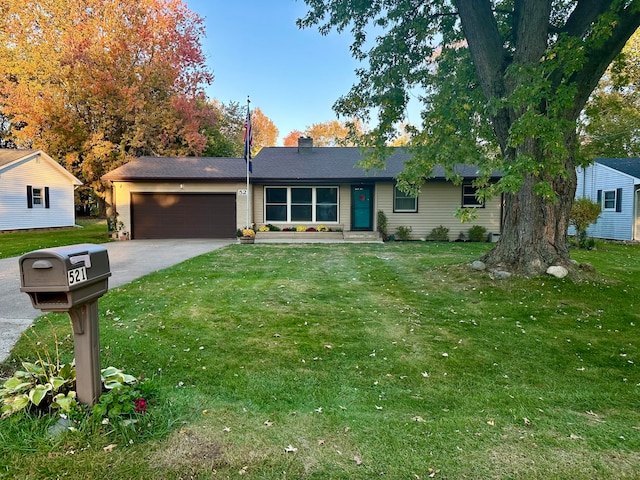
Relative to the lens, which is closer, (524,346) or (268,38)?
(524,346)

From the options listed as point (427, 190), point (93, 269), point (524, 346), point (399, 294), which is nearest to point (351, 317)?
point (399, 294)

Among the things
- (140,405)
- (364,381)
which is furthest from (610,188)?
(140,405)

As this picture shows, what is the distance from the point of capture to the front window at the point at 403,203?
1625 centimetres

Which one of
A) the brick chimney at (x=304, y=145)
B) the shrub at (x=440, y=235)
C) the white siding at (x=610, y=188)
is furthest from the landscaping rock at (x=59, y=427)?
the white siding at (x=610, y=188)

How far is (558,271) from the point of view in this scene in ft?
21.7

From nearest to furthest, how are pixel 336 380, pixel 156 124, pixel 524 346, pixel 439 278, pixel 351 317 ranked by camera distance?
1. pixel 336 380
2. pixel 524 346
3. pixel 351 317
4. pixel 439 278
5. pixel 156 124

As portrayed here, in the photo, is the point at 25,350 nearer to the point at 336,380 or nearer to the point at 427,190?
the point at 336,380

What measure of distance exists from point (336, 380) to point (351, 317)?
1.85 meters

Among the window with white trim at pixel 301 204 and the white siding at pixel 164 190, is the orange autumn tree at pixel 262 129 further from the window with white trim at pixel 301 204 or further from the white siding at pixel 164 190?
the window with white trim at pixel 301 204

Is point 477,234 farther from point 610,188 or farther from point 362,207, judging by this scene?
point 610,188

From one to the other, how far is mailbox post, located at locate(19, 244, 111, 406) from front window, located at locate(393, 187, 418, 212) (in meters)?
14.6

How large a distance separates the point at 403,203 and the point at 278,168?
5.57 meters

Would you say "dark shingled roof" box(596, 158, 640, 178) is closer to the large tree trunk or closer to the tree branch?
the tree branch

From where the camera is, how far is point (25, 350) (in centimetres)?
385
